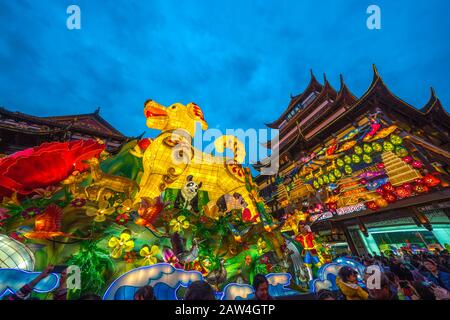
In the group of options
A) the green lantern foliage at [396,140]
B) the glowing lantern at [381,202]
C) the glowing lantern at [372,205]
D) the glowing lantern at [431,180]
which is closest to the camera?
the glowing lantern at [431,180]

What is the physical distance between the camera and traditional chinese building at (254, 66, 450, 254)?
23.9 ft

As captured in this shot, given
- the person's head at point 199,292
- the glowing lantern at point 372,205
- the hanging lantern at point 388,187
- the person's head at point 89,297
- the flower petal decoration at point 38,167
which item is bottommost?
the person's head at point 89,297

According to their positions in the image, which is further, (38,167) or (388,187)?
(388,187)

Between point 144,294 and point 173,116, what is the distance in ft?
10.5

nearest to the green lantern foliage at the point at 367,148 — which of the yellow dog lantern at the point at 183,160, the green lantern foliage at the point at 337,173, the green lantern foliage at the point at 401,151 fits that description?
the green lantern foliage at the point at 401,151

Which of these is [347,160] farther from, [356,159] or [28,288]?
[28,288]

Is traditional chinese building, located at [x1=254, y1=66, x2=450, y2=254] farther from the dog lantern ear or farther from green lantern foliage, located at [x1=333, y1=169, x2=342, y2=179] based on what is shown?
the dog lantern ear

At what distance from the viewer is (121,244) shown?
292cm

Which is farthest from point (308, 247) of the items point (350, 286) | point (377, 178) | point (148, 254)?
point (377, 178)

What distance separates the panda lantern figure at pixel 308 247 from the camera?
376 centimetres

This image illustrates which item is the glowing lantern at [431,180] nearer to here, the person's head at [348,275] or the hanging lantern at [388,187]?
the hanging lantern at [388,187]

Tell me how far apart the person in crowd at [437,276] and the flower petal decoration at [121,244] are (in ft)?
21.1

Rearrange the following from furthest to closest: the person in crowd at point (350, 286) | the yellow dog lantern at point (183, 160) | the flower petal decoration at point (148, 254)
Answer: the yellow dog lantern at point (183, 160) < the flower petal decoration at point (148, 254) < the person in crowd at point (350, 286)
